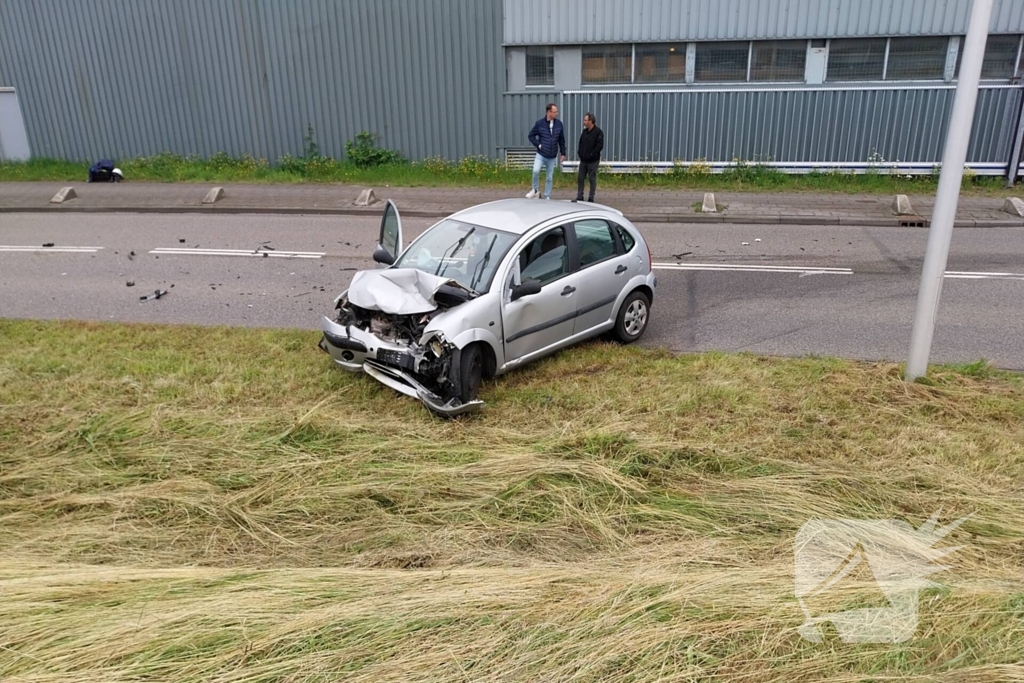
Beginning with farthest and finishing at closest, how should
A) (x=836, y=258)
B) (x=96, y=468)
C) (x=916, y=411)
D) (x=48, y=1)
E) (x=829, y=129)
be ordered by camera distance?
(x=48, y=1) → (x=829, y=129) → (x=836, y=258) → (x=916, y=411) → (x=96, y=468)

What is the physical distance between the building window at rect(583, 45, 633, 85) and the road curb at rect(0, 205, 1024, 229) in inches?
196

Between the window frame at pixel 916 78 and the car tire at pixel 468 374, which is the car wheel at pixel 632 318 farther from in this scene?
the window frame at pixel 916 78

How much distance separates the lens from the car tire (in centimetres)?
637

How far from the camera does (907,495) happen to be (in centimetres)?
508

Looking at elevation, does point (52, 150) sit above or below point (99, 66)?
below

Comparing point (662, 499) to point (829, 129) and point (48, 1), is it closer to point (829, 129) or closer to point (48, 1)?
point (829, 129)

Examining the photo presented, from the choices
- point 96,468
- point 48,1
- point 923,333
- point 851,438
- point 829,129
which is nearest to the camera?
point 96,468

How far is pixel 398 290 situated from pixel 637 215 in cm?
906

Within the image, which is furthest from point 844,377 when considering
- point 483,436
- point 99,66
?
point 99,66

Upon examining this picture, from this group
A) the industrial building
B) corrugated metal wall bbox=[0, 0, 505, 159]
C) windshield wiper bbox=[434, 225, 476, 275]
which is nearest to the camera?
windshield wiper bbox=[434, 225, 476, 275]

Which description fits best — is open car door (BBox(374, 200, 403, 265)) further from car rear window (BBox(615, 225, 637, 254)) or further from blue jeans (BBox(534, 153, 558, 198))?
blue jeans (BBox(534, 153, 558, 198))

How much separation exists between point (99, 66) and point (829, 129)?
58.7ft

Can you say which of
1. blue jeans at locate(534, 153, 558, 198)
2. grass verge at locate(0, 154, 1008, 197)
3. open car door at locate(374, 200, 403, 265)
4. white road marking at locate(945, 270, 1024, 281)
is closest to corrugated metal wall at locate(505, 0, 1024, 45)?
grass verge at locate(0, 154, 1008, 197)

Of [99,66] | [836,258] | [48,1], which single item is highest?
[48,1]
